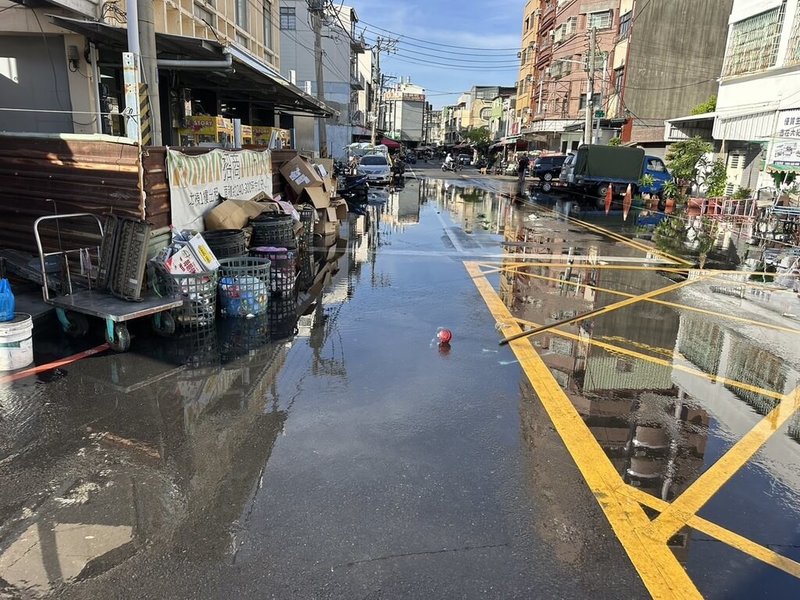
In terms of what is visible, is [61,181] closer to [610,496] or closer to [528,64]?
[610,496]

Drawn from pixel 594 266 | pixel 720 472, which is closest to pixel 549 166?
pixel 594 266

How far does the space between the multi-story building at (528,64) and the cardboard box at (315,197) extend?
170ft

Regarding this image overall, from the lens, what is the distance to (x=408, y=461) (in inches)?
169

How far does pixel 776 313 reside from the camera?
902 cm

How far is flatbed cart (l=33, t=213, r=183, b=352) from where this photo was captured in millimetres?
6184

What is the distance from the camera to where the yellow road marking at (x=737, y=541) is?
329 centimetres

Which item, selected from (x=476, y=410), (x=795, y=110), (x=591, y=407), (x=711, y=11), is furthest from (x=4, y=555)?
(x=711, y=11)

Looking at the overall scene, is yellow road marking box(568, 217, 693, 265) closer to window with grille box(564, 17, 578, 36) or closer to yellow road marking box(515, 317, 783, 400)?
yellow road marking box(515, 317, 783, 400)

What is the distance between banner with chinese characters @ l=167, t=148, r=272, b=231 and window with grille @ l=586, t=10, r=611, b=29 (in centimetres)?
4579

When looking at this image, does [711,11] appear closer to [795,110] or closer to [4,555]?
[795,110]

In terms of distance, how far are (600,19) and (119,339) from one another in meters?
52.7

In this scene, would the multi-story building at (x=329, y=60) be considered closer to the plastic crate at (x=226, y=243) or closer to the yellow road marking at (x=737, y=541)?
the plastic crate at (x=226, y=243)

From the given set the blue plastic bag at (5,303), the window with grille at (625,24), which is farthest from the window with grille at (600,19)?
the blue plastic bag at (5,303)

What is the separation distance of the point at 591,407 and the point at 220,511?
131 inches
